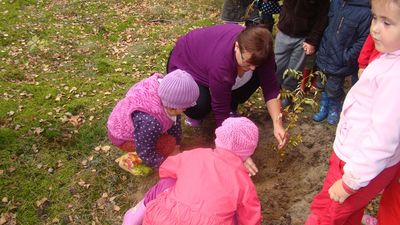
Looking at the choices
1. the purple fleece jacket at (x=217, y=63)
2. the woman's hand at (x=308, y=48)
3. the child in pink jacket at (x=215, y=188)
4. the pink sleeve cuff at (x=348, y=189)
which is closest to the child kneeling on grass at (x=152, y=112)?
the purple fleece jacket at (x=217, y=63)

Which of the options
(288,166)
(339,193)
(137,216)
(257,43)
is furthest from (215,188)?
(288,166)

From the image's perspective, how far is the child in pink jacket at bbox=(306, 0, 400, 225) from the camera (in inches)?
75.7

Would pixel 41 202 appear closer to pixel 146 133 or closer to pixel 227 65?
pixel 146 133

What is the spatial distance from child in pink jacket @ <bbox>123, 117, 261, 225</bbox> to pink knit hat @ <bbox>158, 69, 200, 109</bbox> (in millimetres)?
525

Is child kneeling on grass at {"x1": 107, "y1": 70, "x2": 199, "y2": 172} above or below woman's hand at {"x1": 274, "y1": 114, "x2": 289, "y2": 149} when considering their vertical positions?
above

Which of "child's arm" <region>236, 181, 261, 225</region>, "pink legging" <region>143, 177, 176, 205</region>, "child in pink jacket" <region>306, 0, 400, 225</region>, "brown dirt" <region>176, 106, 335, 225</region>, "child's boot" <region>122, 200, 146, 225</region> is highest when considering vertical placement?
"child in pink jacket" <region>306, 0, 400, 225</region>

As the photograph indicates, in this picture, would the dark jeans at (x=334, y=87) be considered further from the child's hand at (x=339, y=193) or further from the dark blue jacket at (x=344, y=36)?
the child's hand at (x=339, y=193)

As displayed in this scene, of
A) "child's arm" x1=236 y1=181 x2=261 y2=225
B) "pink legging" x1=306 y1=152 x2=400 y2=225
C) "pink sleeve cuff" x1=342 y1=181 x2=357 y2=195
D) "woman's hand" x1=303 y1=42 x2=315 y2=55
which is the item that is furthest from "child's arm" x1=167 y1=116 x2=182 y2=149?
"pink sleeve cuff" x1=342 y1=181 x2=357 y2=195

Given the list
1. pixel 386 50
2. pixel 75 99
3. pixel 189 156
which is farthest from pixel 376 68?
pixel 75 99

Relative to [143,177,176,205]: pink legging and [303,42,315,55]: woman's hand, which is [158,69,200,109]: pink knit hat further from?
[303,42,315,55]: woman's hand

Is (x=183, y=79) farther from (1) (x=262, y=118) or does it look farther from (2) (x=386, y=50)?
(1) (x=262, y=118)

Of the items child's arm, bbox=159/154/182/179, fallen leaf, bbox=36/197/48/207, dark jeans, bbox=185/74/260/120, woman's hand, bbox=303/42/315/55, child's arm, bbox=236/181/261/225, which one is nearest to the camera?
child's arm, bbox=236/181/261/225

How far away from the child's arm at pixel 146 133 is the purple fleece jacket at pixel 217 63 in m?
0.70

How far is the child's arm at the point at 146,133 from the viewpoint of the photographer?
3.11 m
